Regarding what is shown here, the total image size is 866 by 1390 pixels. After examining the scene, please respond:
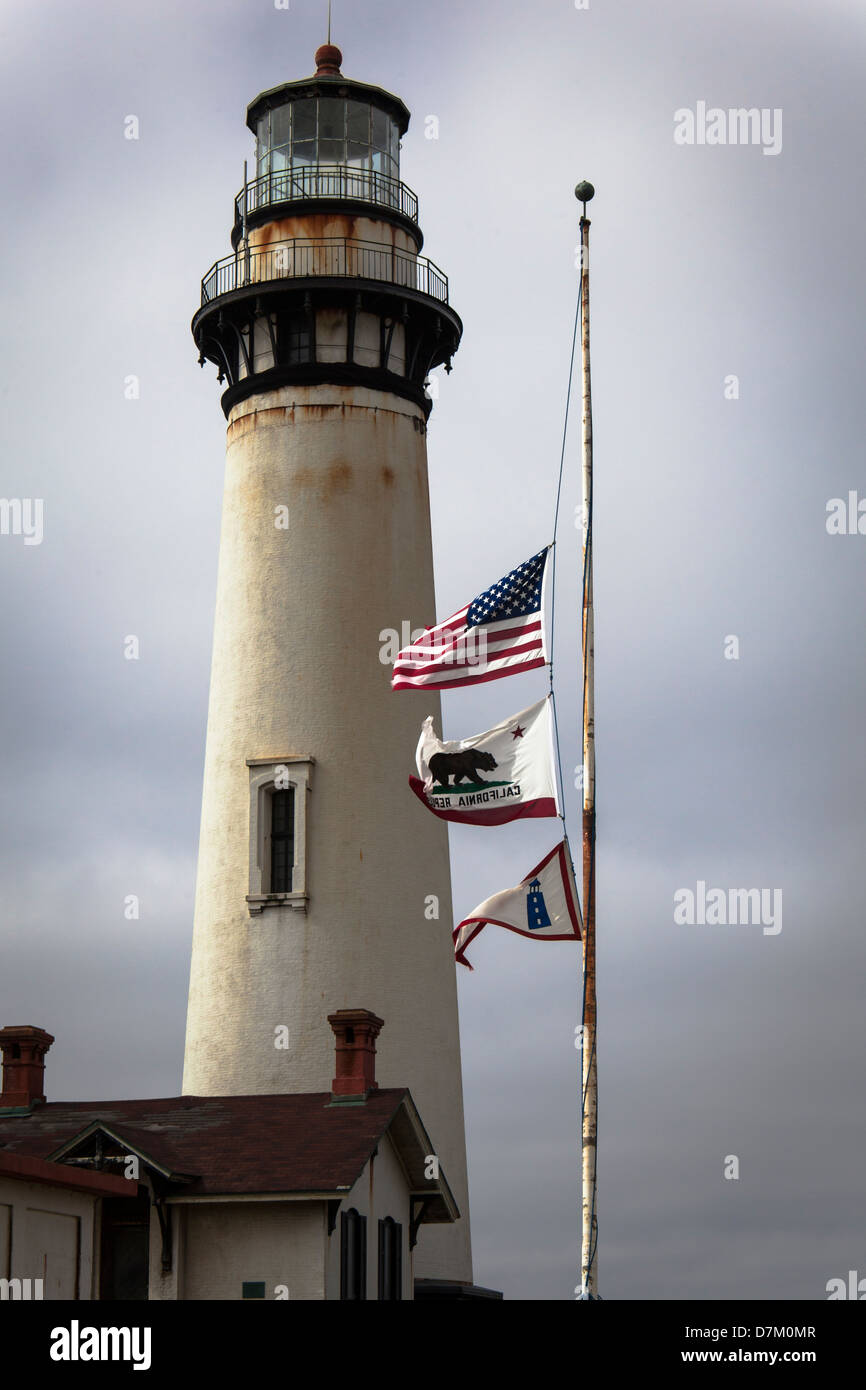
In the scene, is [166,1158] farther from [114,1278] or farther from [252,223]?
[252,223]

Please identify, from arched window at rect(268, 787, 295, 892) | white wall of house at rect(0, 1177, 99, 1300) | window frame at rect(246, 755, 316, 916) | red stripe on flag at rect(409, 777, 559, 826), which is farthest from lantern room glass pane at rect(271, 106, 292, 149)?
white wall of house at rect(0, 1177, 99, 1300)

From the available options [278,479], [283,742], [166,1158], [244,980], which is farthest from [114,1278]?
[278,479]

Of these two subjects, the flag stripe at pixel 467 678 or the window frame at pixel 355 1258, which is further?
the window frame at pixel 355 1258

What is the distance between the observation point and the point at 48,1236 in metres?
27.2

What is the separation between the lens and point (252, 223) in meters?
40.2

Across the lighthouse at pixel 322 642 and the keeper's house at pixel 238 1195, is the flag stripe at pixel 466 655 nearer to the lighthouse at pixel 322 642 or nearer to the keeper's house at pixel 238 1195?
the keeper's house at pixel 238 1195

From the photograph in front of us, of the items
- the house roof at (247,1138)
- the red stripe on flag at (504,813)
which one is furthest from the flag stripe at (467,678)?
the house roof at (247,1138)

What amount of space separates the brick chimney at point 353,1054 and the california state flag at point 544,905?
8.20 metres

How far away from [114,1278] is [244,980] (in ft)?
22.3

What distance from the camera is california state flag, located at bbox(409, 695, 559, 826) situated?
1000 inches

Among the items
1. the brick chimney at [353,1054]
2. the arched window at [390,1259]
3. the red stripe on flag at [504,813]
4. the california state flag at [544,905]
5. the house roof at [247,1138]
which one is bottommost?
the arched window at [390,1259]

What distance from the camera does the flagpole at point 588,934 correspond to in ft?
79.6

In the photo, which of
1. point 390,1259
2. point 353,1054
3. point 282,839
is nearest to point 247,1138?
point 353,1054

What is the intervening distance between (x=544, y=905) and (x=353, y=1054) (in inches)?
345
